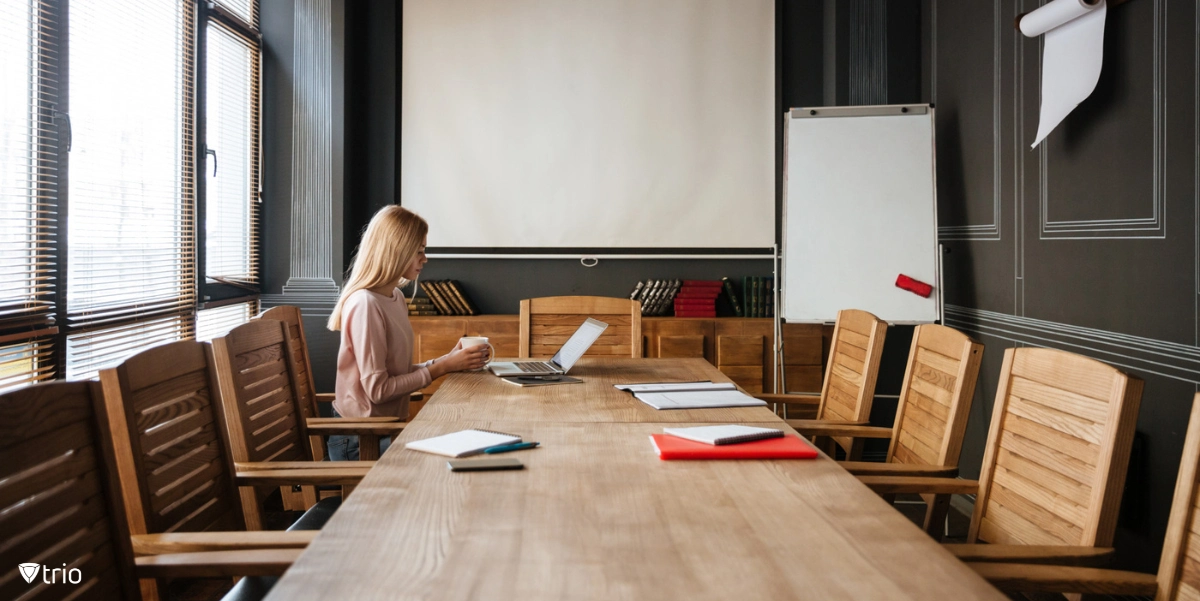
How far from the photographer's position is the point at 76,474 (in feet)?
4.04

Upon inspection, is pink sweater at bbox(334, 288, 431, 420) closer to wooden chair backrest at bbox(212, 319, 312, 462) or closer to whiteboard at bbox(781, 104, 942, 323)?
wooden chair backrest at bbox(212, 319, 312, 462)

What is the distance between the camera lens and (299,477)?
178 centimetres

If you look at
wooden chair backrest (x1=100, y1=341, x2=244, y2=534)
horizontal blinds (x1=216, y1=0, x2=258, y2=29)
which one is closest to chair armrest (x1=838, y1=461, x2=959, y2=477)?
wooden chair backrest (x1=100, y1=341, x2=244, y2=534)

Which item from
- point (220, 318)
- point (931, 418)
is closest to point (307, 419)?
point (931, 418)

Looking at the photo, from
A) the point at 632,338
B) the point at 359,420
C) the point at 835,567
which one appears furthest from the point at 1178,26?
the point at 359,420

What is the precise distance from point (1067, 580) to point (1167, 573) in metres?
0.13

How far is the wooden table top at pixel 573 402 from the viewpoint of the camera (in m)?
2.10

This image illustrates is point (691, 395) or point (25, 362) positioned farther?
point (25, 362)

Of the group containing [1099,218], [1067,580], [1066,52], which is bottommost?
[1067,580]

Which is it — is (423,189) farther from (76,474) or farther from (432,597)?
(432,597)

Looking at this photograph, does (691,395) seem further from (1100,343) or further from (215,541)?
(1100,343)

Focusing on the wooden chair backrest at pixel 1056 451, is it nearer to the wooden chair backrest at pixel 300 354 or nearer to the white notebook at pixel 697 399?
the white notebook at pixel 697 399

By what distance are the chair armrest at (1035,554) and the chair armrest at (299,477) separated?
1.23m

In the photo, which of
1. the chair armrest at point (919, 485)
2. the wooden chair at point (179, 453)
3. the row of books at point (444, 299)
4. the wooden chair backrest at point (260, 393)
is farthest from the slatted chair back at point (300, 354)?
the chair armrest at point (919, 485)
